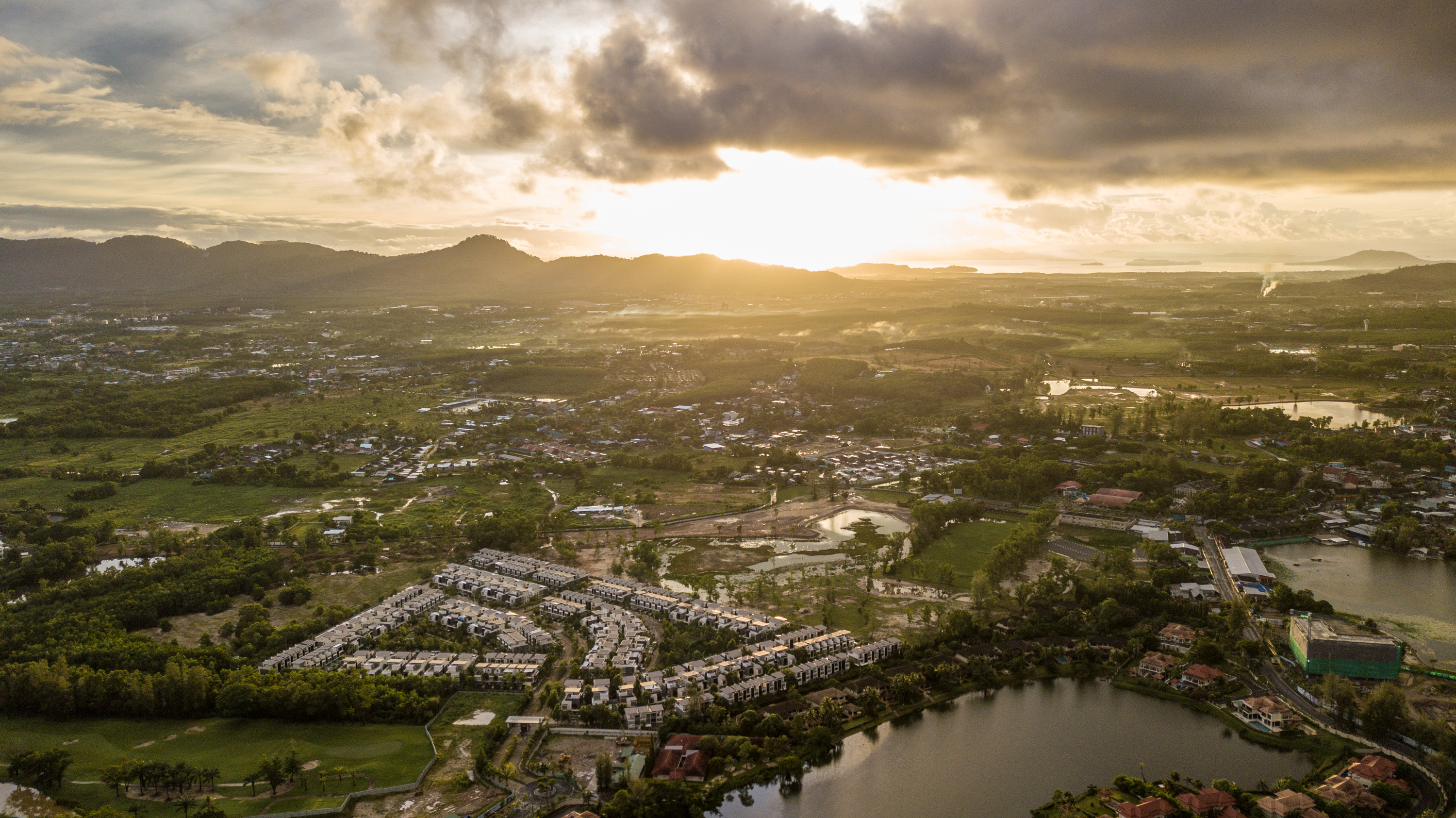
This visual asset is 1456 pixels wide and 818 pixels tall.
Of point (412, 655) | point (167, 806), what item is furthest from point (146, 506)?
point (167, 806)

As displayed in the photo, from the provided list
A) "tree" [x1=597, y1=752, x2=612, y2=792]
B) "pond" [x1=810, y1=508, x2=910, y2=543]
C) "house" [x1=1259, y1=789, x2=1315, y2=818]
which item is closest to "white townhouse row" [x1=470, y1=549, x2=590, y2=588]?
"pond" [x1=810, y1=508, x2=910, y2=543]

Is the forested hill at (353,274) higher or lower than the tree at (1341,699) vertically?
higher

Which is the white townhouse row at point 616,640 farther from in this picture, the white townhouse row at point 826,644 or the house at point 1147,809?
the house at point 1147,809

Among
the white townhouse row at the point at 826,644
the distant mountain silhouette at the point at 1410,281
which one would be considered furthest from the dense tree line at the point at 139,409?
the distant mountain silhouette at the point at 1410,281

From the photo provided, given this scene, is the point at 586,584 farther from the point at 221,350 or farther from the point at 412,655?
the point at 221,350

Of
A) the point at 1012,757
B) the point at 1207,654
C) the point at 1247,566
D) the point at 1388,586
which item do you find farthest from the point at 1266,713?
the point at 1388,586

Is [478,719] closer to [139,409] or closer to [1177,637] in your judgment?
[1177,637]
